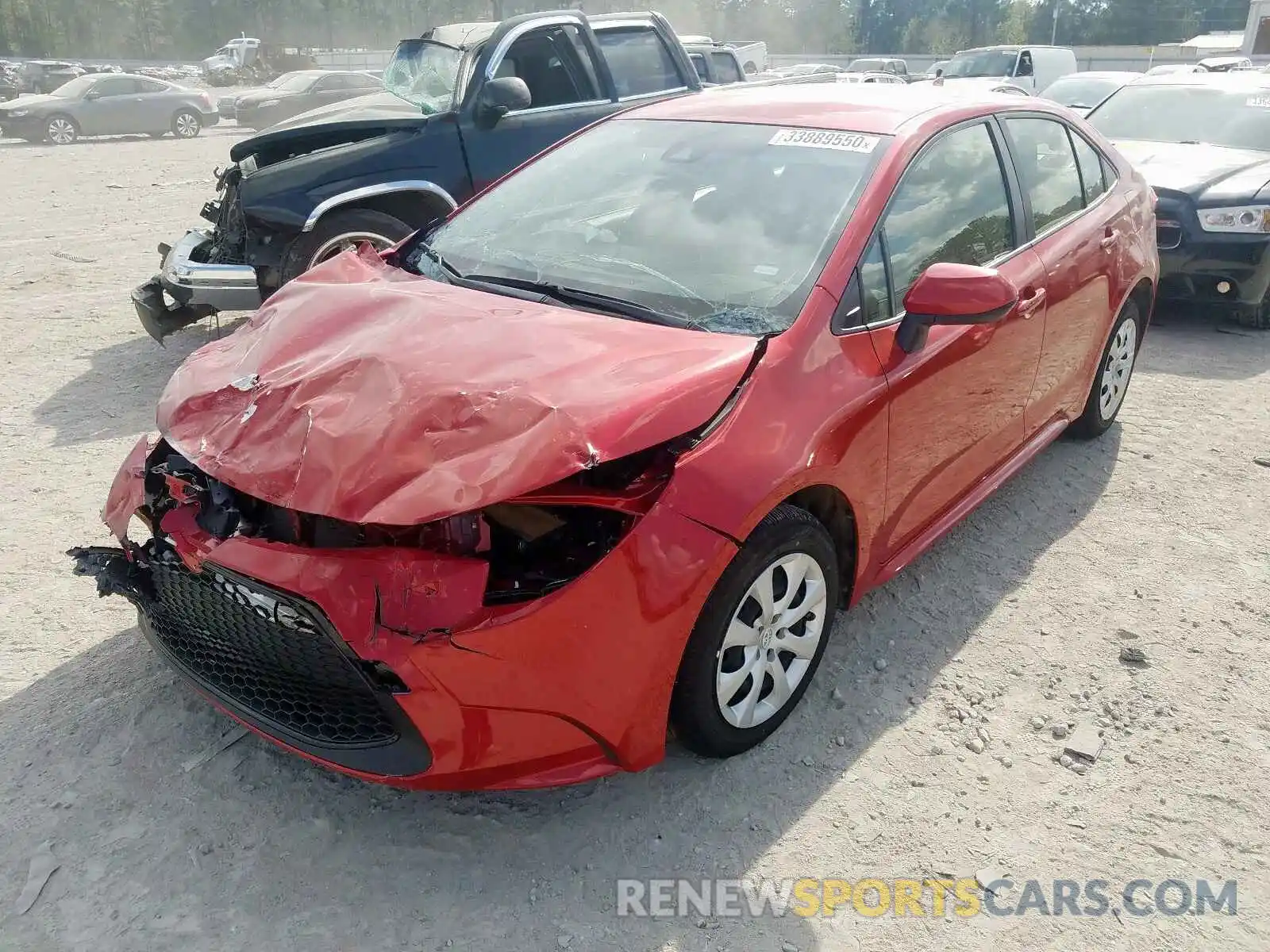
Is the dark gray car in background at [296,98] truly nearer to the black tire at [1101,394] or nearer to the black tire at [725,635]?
the black tire at [1101,394]

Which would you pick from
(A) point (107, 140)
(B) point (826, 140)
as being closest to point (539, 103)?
(B) point (826, 140)

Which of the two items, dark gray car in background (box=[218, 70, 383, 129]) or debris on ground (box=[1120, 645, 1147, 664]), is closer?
debris on ground (box=[1120, 645, 1147, 664])

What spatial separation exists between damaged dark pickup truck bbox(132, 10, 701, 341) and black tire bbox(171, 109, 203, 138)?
1701 centimetres

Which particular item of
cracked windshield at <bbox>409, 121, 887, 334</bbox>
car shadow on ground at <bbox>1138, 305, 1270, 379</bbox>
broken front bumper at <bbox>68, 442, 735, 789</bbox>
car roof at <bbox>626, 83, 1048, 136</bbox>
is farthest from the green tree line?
broken front bumper at <bbox>68, 442, 735, 789</bbox>

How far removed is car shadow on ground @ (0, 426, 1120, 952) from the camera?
229 centimetres

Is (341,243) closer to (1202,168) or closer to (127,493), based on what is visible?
(127,493)

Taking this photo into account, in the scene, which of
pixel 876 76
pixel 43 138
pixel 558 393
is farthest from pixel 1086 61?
A: pixel 558 393

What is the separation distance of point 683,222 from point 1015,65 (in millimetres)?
21967

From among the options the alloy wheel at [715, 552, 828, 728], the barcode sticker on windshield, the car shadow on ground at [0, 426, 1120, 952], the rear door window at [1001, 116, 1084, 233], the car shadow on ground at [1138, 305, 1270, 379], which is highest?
the barcode sticker on windshield

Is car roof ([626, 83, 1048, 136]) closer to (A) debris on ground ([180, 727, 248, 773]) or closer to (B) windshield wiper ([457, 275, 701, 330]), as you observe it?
(B) windshield wiper ([457, 275, 701, 330])

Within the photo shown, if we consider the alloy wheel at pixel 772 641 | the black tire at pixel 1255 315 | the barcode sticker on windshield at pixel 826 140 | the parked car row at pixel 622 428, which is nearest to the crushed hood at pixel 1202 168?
the black tire at pixel 1255 315

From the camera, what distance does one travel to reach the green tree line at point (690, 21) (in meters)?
54.7

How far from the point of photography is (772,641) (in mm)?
2730

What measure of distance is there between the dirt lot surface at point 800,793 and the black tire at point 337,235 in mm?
2191
